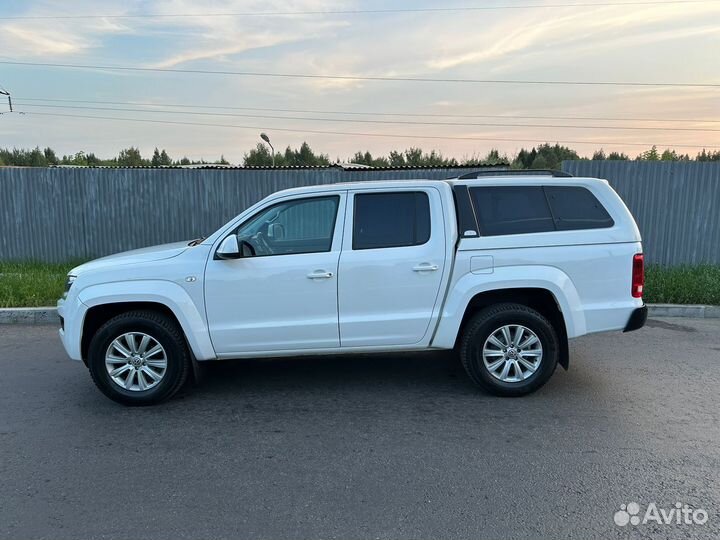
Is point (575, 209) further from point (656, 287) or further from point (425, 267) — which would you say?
point (656, 287)

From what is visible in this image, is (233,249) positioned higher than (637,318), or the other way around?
(233,249)

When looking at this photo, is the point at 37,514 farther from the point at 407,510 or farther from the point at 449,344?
the point at 449,344

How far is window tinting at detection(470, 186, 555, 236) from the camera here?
4.81 meters

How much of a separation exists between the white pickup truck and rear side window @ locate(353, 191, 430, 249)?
0.01 m

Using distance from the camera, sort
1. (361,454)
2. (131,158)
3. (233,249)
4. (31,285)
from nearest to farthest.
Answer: (361,454), (233,249), (31,285), (131,158)

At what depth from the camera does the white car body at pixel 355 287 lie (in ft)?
15.2

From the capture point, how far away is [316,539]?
293cm

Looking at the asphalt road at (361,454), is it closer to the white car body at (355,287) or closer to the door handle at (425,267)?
the white car body at (355,287)

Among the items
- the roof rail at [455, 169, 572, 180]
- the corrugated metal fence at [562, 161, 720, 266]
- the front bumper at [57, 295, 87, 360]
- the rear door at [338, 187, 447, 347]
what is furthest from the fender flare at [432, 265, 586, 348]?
the corrugated metal fence at [562, 161, 720, 266]

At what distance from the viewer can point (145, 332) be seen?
4699mm

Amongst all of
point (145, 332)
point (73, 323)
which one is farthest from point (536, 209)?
point (73, 323)

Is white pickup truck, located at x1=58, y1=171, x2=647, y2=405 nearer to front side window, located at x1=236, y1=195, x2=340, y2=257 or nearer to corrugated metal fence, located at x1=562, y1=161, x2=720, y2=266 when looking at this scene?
front side window, located at x1=236, y1=195, x2=340, y2=257

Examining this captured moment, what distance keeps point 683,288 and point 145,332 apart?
775cm

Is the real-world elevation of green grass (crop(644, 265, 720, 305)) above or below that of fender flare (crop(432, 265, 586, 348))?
below
